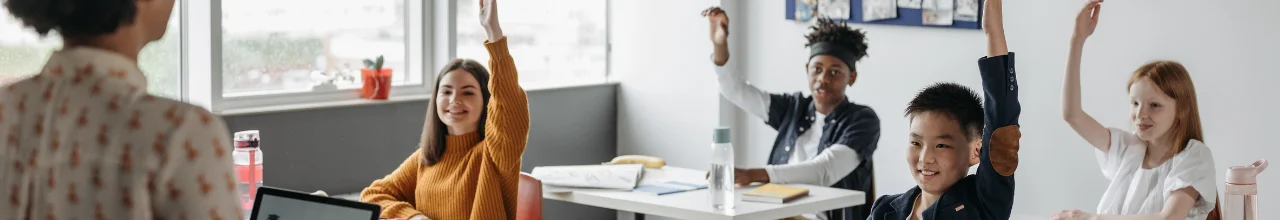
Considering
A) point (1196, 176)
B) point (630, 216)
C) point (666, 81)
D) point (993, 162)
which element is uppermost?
point (666, 81)

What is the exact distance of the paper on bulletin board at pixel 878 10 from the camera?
17.2ft

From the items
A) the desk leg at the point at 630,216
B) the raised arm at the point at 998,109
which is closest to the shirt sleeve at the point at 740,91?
the desk leg at the point at 630,216

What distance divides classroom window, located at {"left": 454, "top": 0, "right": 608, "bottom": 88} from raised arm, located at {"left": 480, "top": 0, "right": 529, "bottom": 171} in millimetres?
1819

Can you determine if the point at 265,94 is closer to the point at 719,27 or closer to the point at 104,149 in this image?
the point at 719,27

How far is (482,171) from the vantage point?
142 inches

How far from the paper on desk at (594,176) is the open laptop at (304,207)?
146 centimetres

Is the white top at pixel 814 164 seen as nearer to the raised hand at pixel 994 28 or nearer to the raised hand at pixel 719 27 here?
the raised hand at pixel 719 27

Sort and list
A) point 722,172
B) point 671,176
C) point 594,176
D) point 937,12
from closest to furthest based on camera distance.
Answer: point 722,172 → point 594,176 → point 671,176 → point 937,12

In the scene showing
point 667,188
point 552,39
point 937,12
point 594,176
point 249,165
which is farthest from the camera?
point 552,39

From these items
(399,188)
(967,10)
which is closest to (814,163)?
(967,10)

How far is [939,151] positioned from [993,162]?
5.8 inches

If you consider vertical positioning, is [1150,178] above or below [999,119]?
below

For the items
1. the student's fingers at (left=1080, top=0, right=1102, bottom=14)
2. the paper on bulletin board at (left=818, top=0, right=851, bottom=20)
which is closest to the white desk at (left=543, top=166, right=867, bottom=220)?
the student's fingers at (left=1080, top=0, right=1102, bottom=14)

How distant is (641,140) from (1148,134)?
9.36ft
